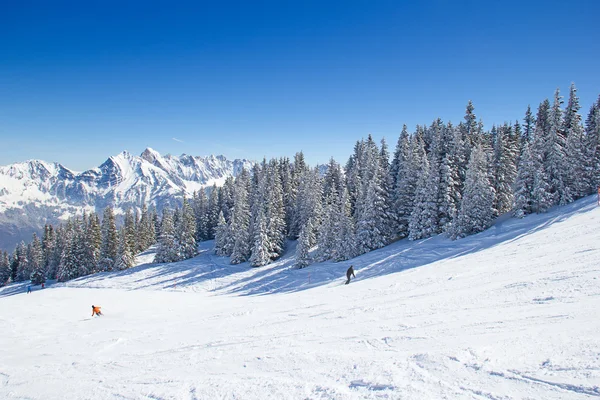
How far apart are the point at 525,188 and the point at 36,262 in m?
83.3

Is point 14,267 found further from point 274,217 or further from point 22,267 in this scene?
point 274,217

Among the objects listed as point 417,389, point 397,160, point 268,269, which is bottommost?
point 268,269

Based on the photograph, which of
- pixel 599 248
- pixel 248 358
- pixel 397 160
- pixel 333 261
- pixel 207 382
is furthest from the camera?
pixel 397 160

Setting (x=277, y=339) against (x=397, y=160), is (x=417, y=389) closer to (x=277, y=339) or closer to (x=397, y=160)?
(x=277, y=339)

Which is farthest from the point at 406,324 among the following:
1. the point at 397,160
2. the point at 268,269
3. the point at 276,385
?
the point at 397,160

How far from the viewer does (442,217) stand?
36906mm

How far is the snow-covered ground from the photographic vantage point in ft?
19.2

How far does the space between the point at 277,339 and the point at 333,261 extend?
30.3 m

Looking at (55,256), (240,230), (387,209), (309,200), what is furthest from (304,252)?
(55,256)

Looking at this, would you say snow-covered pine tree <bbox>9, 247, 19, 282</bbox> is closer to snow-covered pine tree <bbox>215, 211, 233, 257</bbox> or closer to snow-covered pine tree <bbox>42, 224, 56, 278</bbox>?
snow-covered pine tree <bbox>42, 224, 56, 278</bbox>

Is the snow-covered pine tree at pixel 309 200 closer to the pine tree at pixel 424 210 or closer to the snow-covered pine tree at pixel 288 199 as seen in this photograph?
the snow-covered pine tree at pixel 288 199

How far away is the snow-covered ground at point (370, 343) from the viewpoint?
19.2 feet

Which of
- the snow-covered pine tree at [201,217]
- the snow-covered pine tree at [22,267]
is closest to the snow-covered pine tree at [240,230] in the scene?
the snow-covered pine tree at [201,217]

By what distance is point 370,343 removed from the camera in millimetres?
8258
